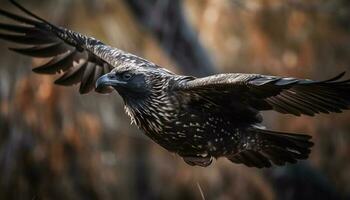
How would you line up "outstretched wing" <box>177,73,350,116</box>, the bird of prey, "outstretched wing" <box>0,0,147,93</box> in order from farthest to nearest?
"outstretched wing" <box>0,0,147,93</box> → the bird of prey → "outstretched wing" <box>177,73,350,116</box>

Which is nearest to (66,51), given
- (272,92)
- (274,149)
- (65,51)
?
(65,51)

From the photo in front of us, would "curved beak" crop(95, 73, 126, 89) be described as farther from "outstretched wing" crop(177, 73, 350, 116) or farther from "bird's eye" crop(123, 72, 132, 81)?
"outstretched wing" crop(177, 73, 350, 116)

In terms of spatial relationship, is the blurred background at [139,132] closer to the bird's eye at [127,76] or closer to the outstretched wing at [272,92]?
the bird's eye at [127,76]

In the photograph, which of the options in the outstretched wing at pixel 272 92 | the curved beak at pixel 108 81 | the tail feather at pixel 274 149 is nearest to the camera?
the outstretched wing at pixel 272 92

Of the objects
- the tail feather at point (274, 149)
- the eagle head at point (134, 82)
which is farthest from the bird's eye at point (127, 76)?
the tail feather at point (274, 149)

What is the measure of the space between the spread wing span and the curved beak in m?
0.63

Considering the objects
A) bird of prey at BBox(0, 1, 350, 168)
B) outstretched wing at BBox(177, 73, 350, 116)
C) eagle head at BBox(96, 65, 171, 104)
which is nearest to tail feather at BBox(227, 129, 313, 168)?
bird of prey at BBox(0, 1, 350, 168)

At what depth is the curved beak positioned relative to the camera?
5844 mm

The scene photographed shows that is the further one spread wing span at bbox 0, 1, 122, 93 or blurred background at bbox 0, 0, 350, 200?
blurred background at bbox 0, 0, 350, 200

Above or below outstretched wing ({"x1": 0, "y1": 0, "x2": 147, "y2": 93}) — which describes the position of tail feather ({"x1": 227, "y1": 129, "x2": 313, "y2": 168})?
below

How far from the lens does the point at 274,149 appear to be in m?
6.27

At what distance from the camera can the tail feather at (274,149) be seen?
6121mm

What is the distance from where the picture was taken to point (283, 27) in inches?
433

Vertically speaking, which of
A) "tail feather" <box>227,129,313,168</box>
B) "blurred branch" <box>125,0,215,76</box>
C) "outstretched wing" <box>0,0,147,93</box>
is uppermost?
"blurred branch" <box>125,0,215,76</box>
